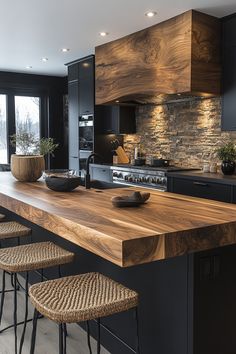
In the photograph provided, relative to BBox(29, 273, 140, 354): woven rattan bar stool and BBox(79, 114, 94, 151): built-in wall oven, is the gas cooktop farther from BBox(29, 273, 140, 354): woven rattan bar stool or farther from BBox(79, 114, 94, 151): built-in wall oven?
BBox(29, 273, 140, 354): woven rattan bar stool

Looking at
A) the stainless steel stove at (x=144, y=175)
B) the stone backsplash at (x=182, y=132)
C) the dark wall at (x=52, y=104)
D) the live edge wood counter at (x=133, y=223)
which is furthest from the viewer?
the dark wall at (x=52, y=104)

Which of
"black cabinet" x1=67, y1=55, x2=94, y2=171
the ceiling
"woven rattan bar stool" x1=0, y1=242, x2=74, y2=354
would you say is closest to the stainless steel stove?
"black cabinet" x1=67, y1=55, x2=94, y2=171

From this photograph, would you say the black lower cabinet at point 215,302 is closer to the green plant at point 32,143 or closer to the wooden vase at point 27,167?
the wooden vase at point 27,167

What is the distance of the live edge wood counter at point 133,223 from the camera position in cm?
141

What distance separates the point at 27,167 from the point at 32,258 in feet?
4.10

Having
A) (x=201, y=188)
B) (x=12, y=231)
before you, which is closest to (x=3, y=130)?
(x=201, y=188)

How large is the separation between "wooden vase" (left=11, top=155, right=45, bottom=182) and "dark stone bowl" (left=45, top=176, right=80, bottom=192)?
1.74 feet

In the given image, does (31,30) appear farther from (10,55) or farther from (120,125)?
(120,125)

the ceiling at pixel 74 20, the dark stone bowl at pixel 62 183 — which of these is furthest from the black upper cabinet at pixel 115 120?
the dark stone bowl at pixel 62 183

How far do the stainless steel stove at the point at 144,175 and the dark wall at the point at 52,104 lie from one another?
9.25 ft

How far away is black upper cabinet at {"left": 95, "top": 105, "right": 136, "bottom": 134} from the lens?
19.8 ft

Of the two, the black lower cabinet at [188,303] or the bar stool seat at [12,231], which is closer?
the black lower cabinet at [188,303]

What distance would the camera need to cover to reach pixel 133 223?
1.66m

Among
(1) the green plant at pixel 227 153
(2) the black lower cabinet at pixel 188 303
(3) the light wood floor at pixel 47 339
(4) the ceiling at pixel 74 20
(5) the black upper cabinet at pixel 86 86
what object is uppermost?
(4) the ceiling at pixel 74 20
